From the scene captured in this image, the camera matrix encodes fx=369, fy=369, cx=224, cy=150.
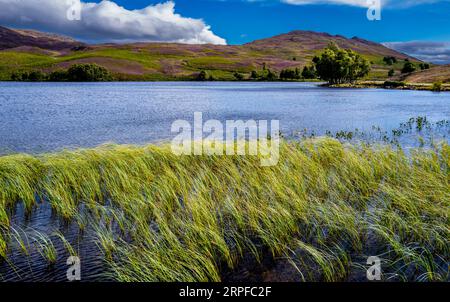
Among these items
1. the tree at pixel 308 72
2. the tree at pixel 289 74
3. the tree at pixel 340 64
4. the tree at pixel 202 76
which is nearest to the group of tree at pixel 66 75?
the tree at pixel 202 76

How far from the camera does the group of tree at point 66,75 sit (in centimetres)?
11562

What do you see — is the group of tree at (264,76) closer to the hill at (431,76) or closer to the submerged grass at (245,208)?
the hill at (431,76)

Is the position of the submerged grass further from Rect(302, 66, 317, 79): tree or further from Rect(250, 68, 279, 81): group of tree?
Rect(302, 66, 317, 79): tree

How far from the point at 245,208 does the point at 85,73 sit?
396 ft

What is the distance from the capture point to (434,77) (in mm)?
99062

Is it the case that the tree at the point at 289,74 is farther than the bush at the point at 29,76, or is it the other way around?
the tree at the point at 289,74

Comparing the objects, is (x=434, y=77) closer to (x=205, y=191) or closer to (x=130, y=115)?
(x=130, y=115)

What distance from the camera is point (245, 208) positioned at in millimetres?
9781

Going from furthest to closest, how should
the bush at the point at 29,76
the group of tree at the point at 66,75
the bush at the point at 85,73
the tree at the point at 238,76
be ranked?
the tree at the point at 238,76 → the bush at the point at 85,73 → the group of tree at the point at 66,75 → the bush at the point at 29,76

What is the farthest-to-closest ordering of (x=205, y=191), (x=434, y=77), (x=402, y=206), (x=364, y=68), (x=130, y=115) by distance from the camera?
(x=364, y=68), (x=434, y=77), (x=130, y=115), (x=205, y=191), (x=402, y=206)

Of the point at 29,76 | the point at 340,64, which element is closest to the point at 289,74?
the point at 340,64

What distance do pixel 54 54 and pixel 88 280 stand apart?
193025mm

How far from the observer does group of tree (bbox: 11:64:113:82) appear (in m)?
116
